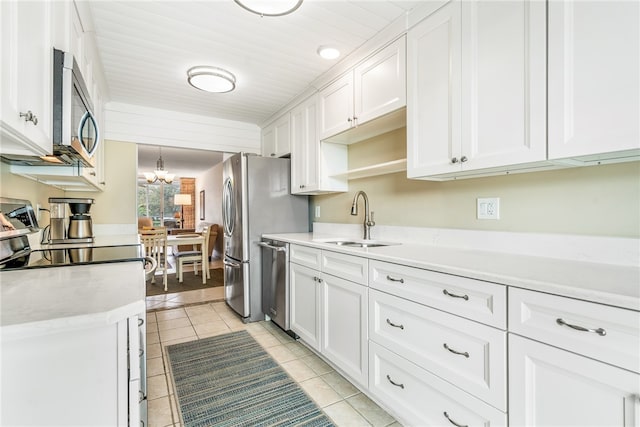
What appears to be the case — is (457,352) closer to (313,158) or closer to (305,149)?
(313,158)

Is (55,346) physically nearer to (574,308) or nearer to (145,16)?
(574,308)

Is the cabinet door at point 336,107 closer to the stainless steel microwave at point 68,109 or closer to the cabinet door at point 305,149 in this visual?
the cabinet door at point 305,149

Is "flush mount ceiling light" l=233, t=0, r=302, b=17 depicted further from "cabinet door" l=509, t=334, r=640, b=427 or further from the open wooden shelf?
"cabinet door" l=509, t=334, r=640, b=427

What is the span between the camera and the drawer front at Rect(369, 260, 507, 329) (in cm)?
112

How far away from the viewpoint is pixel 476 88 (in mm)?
1494

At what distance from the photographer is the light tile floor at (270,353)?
1678 millimetres

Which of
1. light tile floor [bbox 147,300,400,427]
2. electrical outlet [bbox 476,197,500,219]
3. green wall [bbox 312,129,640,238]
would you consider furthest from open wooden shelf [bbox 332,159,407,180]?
light tile floor [bbox 147,300,400,427]

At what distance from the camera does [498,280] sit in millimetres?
1099

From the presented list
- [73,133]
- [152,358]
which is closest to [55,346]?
[73,133]

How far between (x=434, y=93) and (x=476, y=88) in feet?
0.81

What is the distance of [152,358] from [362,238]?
192 centimetres

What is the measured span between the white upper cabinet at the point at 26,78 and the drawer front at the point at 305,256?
158 cm

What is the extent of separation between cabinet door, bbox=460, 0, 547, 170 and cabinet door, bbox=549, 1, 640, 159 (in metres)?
0.05

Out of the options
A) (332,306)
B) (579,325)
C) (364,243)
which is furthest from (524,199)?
(332,306)
